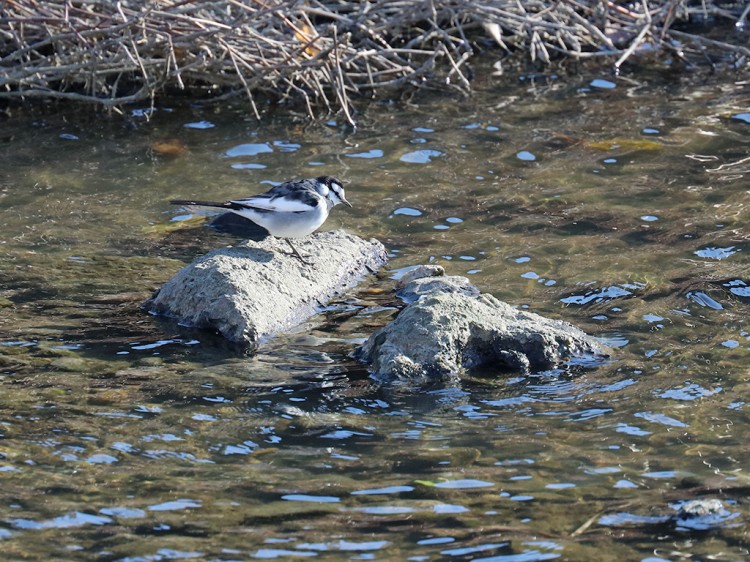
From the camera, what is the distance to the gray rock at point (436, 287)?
19.9ft

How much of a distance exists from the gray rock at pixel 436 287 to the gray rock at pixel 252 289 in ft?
1.49

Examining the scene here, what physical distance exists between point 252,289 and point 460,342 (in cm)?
127

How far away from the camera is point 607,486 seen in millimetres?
4133

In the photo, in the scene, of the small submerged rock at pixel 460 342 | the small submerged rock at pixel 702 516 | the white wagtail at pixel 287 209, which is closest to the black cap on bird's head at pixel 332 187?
the white wagtail at pixel 287 209

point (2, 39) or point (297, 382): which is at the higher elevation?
point (2, 39)

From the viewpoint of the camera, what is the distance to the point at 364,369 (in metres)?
5.34

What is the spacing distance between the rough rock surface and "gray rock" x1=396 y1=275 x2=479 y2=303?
1.76 feet

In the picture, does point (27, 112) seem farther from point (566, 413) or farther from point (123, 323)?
point (566, 413)

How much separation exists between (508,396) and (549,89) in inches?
255

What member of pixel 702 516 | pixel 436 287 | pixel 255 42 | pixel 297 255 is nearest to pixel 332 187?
pixel 297 255

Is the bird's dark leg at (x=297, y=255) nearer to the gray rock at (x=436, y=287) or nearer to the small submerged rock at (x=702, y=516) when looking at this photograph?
the gray rock at (x=436, y=287)

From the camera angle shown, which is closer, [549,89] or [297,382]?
[297,382]

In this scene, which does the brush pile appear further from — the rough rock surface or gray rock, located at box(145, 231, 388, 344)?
the rough rock surface

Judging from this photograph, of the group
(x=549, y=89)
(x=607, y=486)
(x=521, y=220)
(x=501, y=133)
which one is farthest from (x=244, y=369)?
(x=549, y=89)
